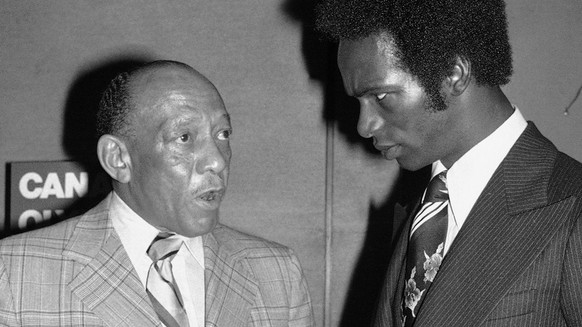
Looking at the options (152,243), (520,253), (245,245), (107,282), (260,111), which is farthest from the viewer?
(260,111)

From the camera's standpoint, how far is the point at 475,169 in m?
1.72

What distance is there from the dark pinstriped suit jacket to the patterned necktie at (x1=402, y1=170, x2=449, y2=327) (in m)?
0.07

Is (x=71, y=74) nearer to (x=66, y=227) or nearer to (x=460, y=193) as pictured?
(x=66, y=227)

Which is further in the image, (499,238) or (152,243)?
(152,243)

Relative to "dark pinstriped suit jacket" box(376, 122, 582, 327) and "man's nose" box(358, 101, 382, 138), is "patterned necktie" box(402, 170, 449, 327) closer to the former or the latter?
"dark pinstriped suit jacket" box(376, 122, 582, 327)

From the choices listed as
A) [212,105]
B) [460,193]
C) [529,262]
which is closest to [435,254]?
[460,193]

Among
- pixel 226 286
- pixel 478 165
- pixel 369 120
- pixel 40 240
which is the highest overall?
pixel 369 120

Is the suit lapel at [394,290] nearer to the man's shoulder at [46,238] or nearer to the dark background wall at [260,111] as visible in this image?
the man's shoulder at [46,238]

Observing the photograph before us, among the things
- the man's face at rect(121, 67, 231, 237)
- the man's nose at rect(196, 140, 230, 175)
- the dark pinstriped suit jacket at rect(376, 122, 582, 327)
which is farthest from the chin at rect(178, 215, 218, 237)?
the dark pinstriped suit jacket at rect(376, 122, 582, 327)

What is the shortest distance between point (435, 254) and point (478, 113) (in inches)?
14.5

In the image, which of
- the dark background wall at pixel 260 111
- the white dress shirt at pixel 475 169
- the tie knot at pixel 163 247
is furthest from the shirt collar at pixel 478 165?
the dark background wall at pixel 260 111

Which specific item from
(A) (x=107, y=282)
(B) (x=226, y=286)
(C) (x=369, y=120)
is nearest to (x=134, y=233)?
(A) (x=107, y=282)

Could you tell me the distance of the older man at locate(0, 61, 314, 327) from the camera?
1656mm

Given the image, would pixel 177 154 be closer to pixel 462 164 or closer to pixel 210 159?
pixel 210 159
